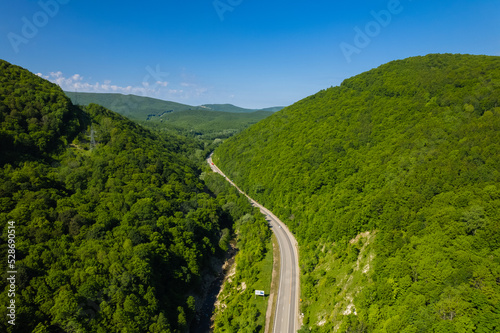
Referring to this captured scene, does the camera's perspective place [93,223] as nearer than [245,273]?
Yes

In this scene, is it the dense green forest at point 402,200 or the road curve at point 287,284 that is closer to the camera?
the dense green forest at point 402,200

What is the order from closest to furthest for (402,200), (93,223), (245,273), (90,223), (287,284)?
(402,200) → (90,223) → (93,223) → (287,284) → (245,273)

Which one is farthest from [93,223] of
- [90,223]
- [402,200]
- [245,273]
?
[402,200]

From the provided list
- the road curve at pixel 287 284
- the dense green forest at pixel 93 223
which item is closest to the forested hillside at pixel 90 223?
the dense green forest at pixel 93 223

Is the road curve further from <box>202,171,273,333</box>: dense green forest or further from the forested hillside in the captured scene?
the forested hillside

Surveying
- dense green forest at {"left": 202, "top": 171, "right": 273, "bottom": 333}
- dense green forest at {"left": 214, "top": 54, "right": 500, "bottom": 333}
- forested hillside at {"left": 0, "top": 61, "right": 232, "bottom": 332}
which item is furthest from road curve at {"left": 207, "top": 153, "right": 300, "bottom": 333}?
forested hillside at {"left": 0, "top": 61, "right": 232, "bottom": 332}

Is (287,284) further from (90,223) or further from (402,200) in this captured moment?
(90,223)

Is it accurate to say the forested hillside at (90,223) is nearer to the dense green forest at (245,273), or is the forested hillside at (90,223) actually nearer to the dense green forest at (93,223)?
the dense green forest at (93,223)
